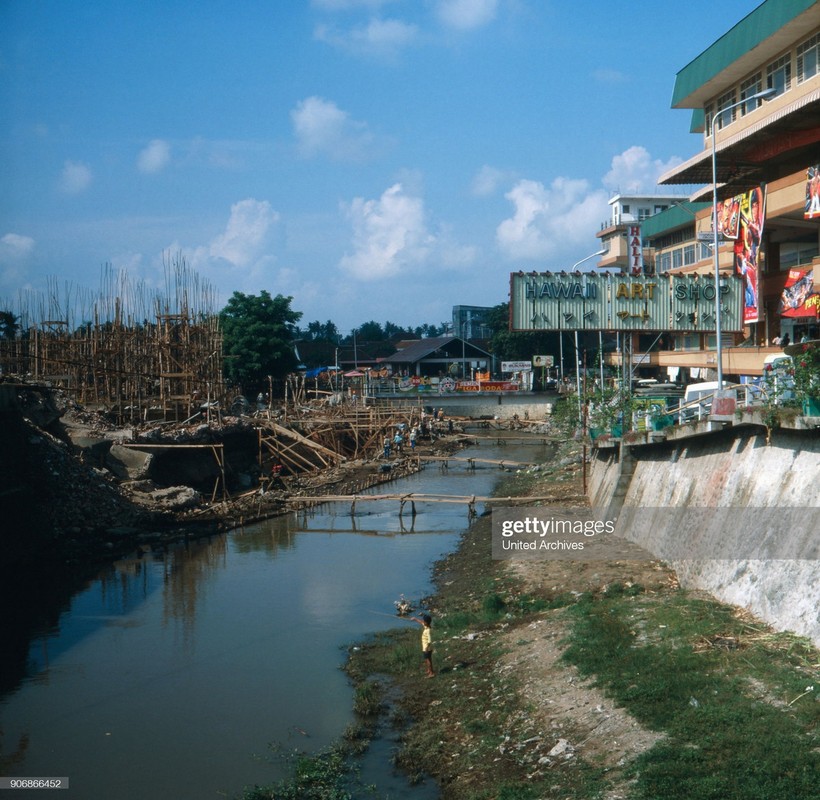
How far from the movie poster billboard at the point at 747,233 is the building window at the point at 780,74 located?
3468 mm

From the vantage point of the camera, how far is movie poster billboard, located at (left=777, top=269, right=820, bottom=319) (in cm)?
2677

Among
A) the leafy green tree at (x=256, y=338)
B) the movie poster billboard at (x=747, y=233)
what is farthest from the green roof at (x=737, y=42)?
the leafy green tree at (x=256, y=338)

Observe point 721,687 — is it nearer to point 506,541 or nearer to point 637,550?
point 637,550

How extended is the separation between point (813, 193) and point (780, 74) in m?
6.41

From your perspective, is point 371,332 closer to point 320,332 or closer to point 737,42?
point 320,332

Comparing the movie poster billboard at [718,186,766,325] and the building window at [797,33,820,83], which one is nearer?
the building window at [797,33,820,83]

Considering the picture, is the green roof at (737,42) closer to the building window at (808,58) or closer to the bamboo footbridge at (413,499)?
the building window at (808,58)

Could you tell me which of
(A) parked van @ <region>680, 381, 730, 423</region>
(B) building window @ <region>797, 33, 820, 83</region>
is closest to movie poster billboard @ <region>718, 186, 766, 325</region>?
(B) building window @ <region>797, 33, 820, 83</region>

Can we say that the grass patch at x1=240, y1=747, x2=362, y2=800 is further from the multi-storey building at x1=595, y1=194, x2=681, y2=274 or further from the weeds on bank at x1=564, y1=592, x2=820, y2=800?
the multi-storey building at x1=595, y1=194, x2=681, y2=274

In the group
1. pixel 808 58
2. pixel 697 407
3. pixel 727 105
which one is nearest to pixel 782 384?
pixel 697 407

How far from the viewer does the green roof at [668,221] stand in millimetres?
47875

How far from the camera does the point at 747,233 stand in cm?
2922

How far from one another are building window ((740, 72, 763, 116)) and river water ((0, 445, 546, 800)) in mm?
19075

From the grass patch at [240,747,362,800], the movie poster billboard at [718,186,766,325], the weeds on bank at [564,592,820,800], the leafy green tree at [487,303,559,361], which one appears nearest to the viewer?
the weeds on bank at [564,592,820,800]
